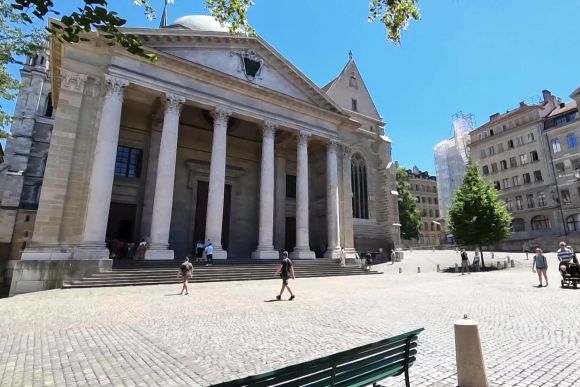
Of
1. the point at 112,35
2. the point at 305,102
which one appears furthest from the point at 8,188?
the point at 112,35

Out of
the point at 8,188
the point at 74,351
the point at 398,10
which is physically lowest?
the point at 74,351

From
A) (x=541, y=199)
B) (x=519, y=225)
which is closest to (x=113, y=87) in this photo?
(x=541, y=199)

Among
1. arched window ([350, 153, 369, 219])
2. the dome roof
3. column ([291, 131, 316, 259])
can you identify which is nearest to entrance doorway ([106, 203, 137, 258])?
column ([291, 131, 316, 259])

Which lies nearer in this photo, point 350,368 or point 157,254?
point 350,368

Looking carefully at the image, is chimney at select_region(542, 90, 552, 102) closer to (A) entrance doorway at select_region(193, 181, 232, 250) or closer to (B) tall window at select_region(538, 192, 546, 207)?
(B) tall window at select_region(538, 192, 546, 207)

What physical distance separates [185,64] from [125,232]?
40.3 ft

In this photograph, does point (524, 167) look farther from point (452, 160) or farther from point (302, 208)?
point (302, 208)

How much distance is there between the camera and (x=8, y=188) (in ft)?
95.9

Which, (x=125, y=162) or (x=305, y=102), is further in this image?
(x=305, y=102)

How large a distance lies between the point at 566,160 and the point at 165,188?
47154mm

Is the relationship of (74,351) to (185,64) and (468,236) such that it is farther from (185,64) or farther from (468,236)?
(468,236)

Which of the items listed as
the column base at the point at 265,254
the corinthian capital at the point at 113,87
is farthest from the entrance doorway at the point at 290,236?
the corinthian capital at the point at 113,87

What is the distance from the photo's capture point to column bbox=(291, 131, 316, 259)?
2323cm

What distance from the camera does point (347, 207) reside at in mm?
27688
